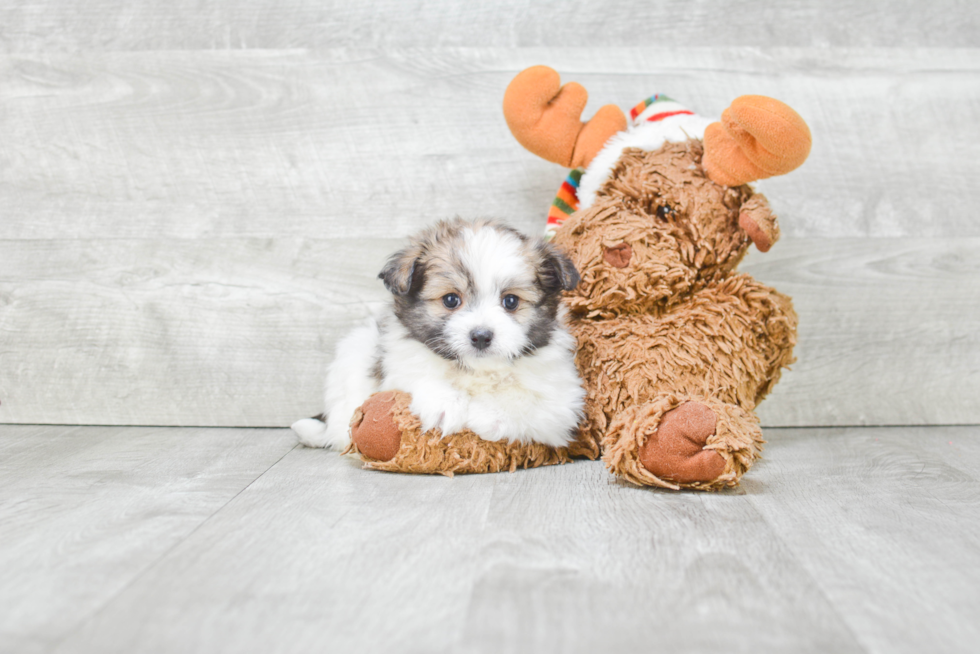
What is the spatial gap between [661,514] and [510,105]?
1022mm

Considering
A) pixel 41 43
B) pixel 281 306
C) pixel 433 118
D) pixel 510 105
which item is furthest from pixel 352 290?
pixel 41 43

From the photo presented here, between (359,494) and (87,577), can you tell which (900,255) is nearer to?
(359,494)

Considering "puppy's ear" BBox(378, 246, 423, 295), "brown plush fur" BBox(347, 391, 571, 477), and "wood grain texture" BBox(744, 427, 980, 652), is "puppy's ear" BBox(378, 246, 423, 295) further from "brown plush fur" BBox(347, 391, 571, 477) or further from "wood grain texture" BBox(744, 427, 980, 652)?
"wood grain texture" BBox(744, 427, 980, 652)

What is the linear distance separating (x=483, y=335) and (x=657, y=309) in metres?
0.50

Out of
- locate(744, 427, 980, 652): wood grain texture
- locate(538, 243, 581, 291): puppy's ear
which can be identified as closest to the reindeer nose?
locate(538, 243, 581, 291): puppy's ear

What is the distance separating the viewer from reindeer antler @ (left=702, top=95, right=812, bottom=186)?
1493mm

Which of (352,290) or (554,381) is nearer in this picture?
(554,381)

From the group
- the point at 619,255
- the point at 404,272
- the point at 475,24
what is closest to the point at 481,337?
the point at 404,272

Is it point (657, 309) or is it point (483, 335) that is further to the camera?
point (657, 309)

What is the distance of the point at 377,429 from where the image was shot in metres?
1.58

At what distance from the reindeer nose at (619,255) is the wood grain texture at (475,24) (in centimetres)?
82

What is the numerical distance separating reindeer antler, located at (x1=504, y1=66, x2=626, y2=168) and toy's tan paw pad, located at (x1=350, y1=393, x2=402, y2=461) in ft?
2.39

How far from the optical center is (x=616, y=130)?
183cm

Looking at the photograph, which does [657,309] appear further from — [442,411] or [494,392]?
[442,411]
